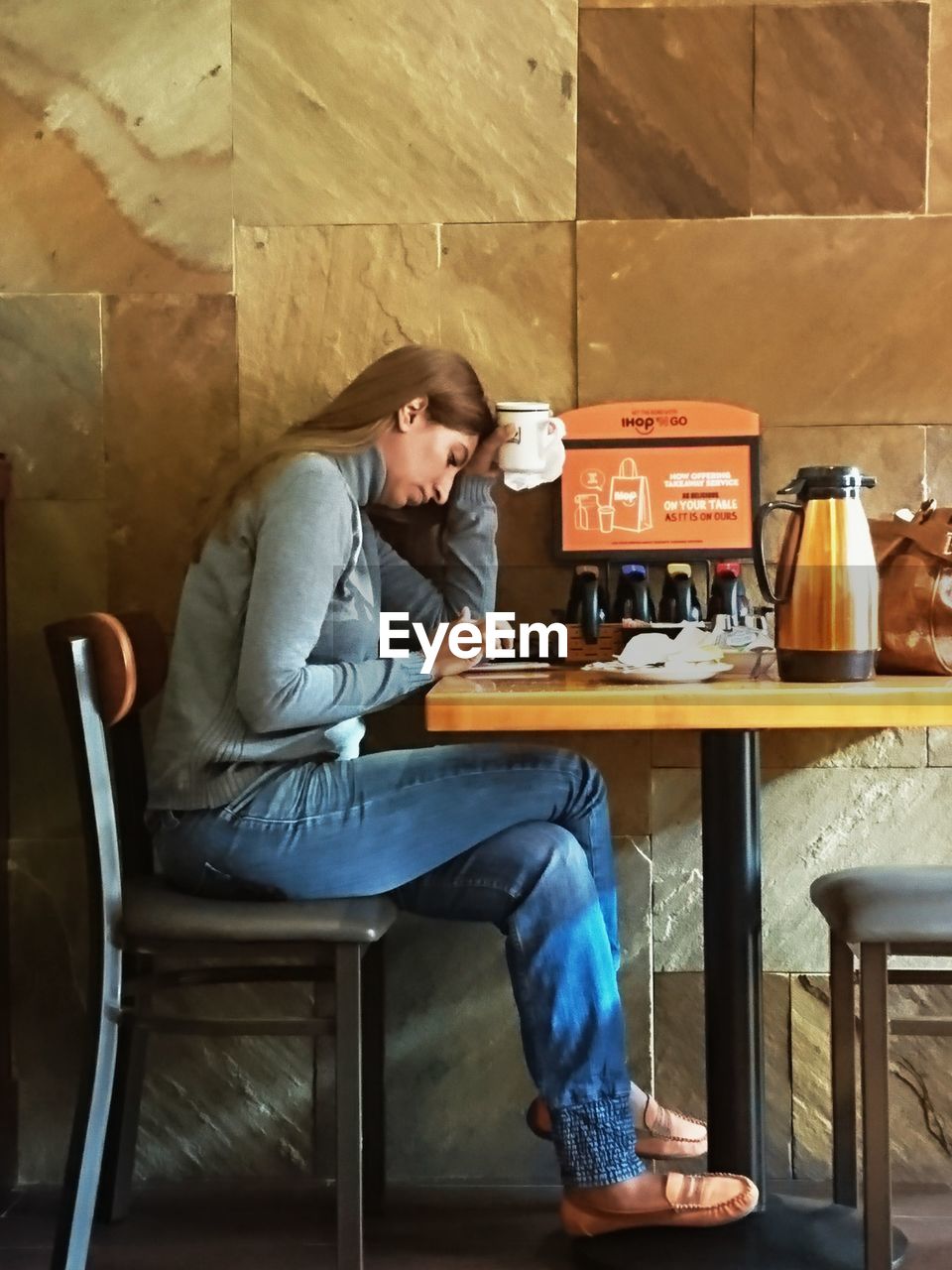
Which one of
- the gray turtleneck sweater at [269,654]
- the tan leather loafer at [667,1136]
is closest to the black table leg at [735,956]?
the tan leather loafer at [667,1136]

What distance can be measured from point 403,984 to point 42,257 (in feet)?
4.64

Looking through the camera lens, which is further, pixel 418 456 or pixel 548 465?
pixel 548 465

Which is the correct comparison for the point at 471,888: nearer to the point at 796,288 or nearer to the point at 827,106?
the point at 796,288

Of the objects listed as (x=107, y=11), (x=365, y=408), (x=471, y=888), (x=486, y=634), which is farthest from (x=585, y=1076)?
(x=107, y=11)

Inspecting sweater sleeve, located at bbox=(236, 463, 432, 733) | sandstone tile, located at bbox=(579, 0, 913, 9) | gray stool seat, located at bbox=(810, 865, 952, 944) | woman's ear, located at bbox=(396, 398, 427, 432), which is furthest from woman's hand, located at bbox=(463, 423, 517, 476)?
gray stool seat, located at bbox=(810, 865, 952, 944)

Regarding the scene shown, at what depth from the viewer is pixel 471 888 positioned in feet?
6.23

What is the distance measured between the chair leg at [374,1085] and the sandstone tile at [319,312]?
941 millimetres

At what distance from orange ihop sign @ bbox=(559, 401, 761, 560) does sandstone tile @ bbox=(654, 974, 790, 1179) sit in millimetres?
749

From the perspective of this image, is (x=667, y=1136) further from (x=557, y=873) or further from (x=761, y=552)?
(x=761, y=552)

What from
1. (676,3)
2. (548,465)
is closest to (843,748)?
(548,465)

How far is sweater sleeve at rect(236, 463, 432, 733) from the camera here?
72.2 inches

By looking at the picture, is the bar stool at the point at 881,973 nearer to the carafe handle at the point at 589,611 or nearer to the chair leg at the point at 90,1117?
the carafe handle at the point at 589,611

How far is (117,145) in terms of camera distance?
228 cm

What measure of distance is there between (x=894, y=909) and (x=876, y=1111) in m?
0.26
